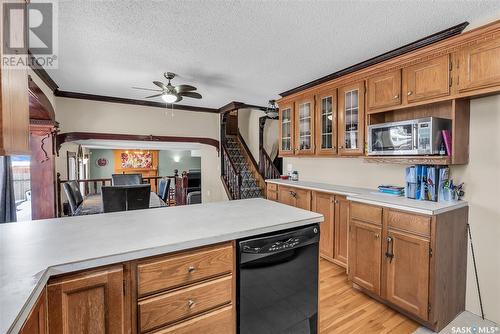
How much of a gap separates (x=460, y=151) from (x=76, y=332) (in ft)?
9.85

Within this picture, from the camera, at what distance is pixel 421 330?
1.95 metres

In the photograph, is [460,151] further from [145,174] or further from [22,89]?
[145,174]

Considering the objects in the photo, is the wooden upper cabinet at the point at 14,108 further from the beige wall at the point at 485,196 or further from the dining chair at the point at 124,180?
the dining chair at the point at 124,180

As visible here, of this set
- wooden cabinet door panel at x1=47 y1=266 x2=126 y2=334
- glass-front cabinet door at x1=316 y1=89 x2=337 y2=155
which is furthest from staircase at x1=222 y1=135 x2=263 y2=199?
wooden cabinet door panel at x1=47 y1=266 x2=126 y2=334

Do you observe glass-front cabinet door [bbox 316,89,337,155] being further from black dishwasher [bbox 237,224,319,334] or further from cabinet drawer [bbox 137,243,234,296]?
cabinet drawer [bbox 137,243,234,296]

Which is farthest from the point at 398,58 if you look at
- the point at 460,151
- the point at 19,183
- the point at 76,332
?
the point at 19,183

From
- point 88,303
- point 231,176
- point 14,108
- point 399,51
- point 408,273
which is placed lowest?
point 408,273

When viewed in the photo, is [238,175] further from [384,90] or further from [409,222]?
[409,222]

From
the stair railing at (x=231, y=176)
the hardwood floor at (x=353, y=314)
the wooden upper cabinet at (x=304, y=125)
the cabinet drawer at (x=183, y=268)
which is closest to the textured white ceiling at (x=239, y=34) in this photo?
the wooden upper cabinet at (x=304, y=125)

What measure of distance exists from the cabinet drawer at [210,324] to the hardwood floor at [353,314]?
104 centimetres

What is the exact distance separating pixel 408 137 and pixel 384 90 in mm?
675

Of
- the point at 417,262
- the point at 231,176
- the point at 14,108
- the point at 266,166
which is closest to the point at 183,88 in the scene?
the point at 14,108

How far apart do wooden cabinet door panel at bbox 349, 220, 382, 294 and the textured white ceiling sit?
187 cm

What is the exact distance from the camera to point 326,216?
10.2 ft
